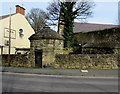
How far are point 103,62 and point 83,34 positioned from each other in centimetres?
1078

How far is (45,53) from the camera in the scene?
18.9 metres

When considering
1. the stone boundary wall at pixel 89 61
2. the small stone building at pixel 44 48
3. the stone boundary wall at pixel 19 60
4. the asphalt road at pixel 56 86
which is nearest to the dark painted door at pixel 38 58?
the small stone building at pixel 44 48

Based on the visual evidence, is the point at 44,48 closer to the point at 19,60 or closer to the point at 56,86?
the point at 19,60

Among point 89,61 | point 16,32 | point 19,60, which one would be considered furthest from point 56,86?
point 16,32

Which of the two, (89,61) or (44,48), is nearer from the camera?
(89,61)

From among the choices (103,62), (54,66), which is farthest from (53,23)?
(103,62)

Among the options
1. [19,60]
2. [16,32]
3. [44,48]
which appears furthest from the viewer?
[16,32]

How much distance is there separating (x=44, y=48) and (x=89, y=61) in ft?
18.2

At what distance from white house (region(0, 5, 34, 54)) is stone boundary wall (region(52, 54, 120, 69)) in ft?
44.0

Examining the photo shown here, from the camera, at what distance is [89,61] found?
1780 cm

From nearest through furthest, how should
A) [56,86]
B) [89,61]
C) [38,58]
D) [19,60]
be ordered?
1. [56,86]
2. [89,61]
3. [38,58]
4. [19,60]

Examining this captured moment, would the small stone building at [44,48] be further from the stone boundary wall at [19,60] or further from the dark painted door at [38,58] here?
the stone boundary wall at [19,60]

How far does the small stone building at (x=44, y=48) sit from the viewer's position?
742 inches

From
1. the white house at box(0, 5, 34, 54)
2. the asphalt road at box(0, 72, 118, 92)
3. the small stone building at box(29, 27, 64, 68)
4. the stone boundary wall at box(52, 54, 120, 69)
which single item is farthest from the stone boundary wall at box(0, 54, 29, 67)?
the asphalt road at box(0, 72, 118, 92)
